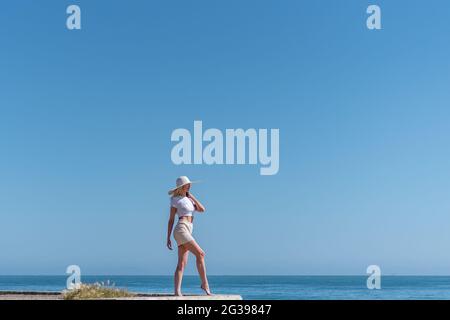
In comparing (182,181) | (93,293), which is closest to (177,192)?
(182,181)

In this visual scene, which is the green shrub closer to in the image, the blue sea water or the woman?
the woman

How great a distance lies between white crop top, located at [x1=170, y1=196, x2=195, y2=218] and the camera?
12414mm

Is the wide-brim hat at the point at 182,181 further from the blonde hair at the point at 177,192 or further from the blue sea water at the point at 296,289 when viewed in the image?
the blue sea water at the point at 296,289

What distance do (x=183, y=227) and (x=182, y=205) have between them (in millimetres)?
399

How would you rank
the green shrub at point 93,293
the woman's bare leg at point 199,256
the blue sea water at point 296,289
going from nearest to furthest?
the woman's bare leg at point 199,256 < the green shrub at point 93,293 < the blue sea water at point 296,289

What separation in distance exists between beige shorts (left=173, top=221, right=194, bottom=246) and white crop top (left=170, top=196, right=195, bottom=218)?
0.16 m

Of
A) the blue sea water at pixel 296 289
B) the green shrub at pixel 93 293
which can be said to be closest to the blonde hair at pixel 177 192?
the green shrub at pixel 93 293

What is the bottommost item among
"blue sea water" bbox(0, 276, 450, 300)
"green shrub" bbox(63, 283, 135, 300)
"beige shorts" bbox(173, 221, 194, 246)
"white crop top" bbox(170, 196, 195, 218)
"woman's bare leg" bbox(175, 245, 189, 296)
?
"blue sea water" bbox(0, 276, 450, 300)

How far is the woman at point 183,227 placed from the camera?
1240 centimetres

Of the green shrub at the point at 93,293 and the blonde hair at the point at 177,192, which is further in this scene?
the green shrub at the point at 93,293

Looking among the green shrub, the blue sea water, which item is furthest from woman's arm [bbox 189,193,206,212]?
the blue sea water
